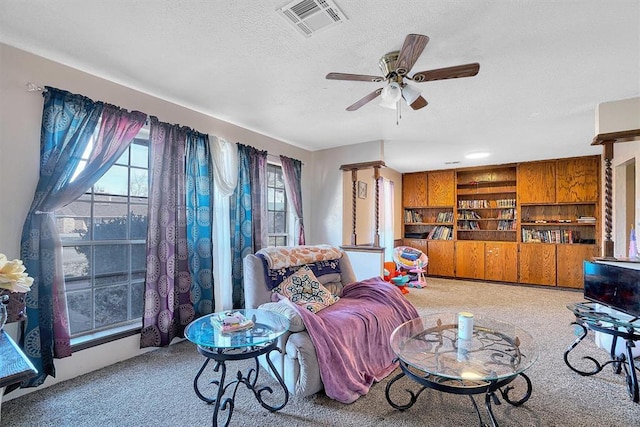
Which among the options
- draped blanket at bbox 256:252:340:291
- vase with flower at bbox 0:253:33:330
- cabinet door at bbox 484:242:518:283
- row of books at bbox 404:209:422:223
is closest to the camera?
vase with flower at bbox 0:253:33:330

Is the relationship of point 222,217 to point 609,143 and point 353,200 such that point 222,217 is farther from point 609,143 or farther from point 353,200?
point 609,143

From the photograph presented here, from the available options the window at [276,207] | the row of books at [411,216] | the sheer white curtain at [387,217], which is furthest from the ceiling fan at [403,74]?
the row of books at [411,216]

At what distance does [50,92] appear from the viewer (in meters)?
2.25

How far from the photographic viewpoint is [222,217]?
11.3ft

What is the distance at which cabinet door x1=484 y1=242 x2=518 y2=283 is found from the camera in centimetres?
580

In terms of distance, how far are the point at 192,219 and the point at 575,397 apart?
341 centimetres

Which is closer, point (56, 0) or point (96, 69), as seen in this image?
point (56, 0)

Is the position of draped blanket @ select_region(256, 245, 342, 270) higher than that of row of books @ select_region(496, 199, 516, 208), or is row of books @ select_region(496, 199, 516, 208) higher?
row of books @ select_region(496, 199, 516, 208)

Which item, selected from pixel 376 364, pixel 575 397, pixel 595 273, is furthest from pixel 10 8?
pixel 595 273

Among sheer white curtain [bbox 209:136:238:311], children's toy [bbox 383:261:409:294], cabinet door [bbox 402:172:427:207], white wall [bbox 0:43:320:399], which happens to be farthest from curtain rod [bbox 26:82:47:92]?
cabinet door [bbox 402:172:427:207]

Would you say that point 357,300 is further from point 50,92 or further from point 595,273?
point 50,92

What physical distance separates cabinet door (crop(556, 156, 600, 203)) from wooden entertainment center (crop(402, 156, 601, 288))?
0.04ft

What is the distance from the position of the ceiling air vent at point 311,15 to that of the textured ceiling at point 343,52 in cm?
5

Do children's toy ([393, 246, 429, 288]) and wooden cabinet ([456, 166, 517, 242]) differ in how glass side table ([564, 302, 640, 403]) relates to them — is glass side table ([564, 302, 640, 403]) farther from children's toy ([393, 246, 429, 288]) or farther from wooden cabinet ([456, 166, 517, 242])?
wooden cabinet ([456, 166, 517, 242])
